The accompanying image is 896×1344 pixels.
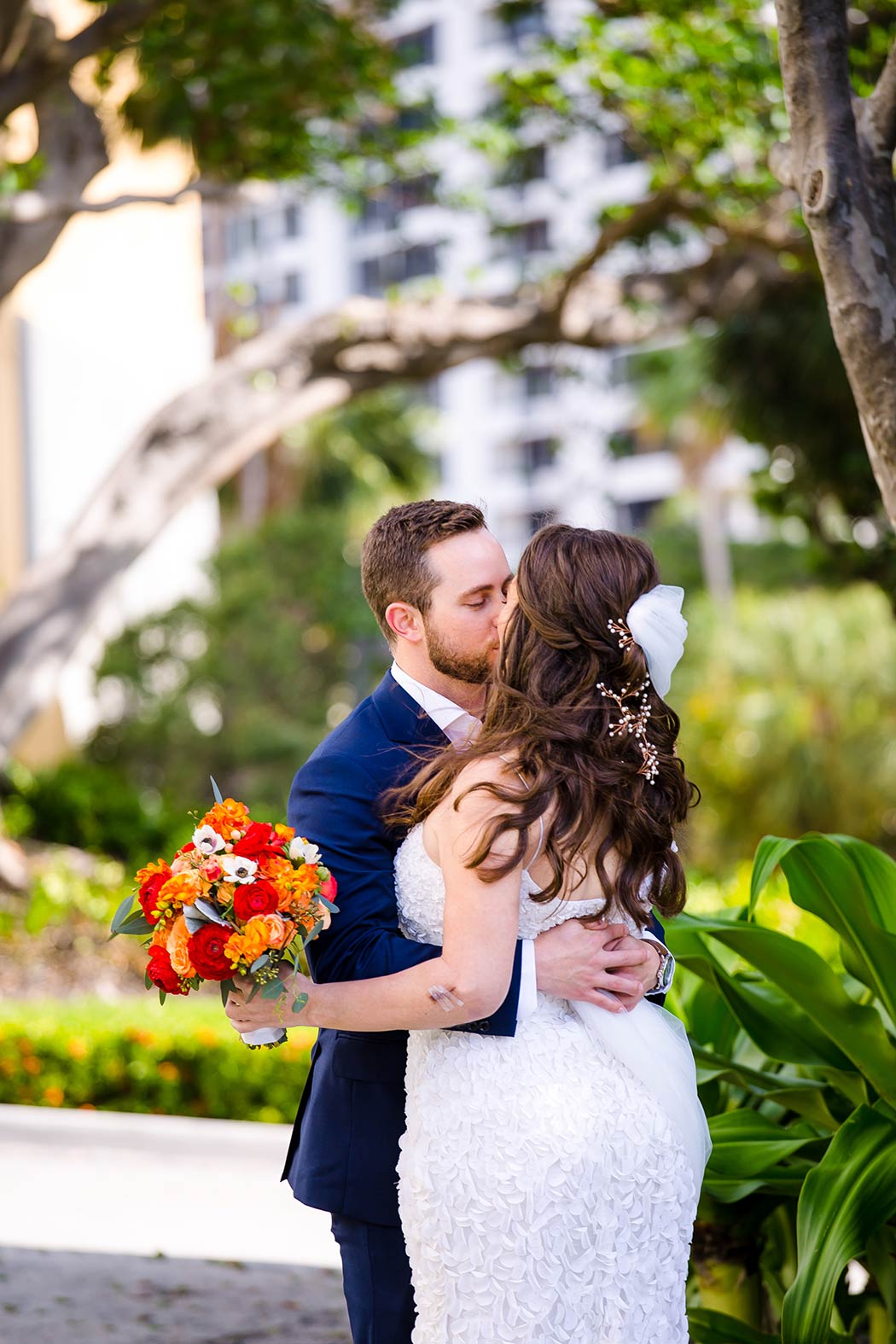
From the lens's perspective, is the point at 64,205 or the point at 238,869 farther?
the point at 64,205

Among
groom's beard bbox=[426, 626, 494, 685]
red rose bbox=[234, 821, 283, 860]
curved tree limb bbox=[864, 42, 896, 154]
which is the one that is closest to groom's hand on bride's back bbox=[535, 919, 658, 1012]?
red rose bbox=[234, 821, 283, 860]

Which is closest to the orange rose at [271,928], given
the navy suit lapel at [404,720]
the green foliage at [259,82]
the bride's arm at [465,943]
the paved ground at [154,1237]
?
the bride's arm at [465,943]

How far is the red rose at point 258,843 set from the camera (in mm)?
2209

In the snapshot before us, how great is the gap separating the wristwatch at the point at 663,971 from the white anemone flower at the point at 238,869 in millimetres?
749

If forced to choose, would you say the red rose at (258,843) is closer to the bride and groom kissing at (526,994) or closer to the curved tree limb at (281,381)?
the bride and groom kissing at (526,994)

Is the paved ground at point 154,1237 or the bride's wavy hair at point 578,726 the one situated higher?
the bride's wavy hair at point 578,726

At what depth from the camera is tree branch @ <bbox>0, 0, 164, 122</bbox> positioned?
8.45 metres

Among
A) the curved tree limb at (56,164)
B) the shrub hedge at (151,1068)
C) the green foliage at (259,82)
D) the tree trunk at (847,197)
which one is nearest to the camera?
the tree trunk at (847,197)

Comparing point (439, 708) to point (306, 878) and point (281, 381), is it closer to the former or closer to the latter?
point (306, 878)

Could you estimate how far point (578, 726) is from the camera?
2291 millimetres

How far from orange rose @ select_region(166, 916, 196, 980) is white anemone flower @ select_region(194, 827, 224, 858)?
0.37 ft

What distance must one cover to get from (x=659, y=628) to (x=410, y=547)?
23.7 inches

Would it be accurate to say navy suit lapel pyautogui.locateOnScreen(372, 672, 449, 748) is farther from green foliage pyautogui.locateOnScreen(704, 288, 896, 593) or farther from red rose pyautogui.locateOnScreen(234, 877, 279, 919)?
green foliage pyautogui.locateOnScreen(704, 288, 896, 593)

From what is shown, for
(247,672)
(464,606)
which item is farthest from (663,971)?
(247,672)
